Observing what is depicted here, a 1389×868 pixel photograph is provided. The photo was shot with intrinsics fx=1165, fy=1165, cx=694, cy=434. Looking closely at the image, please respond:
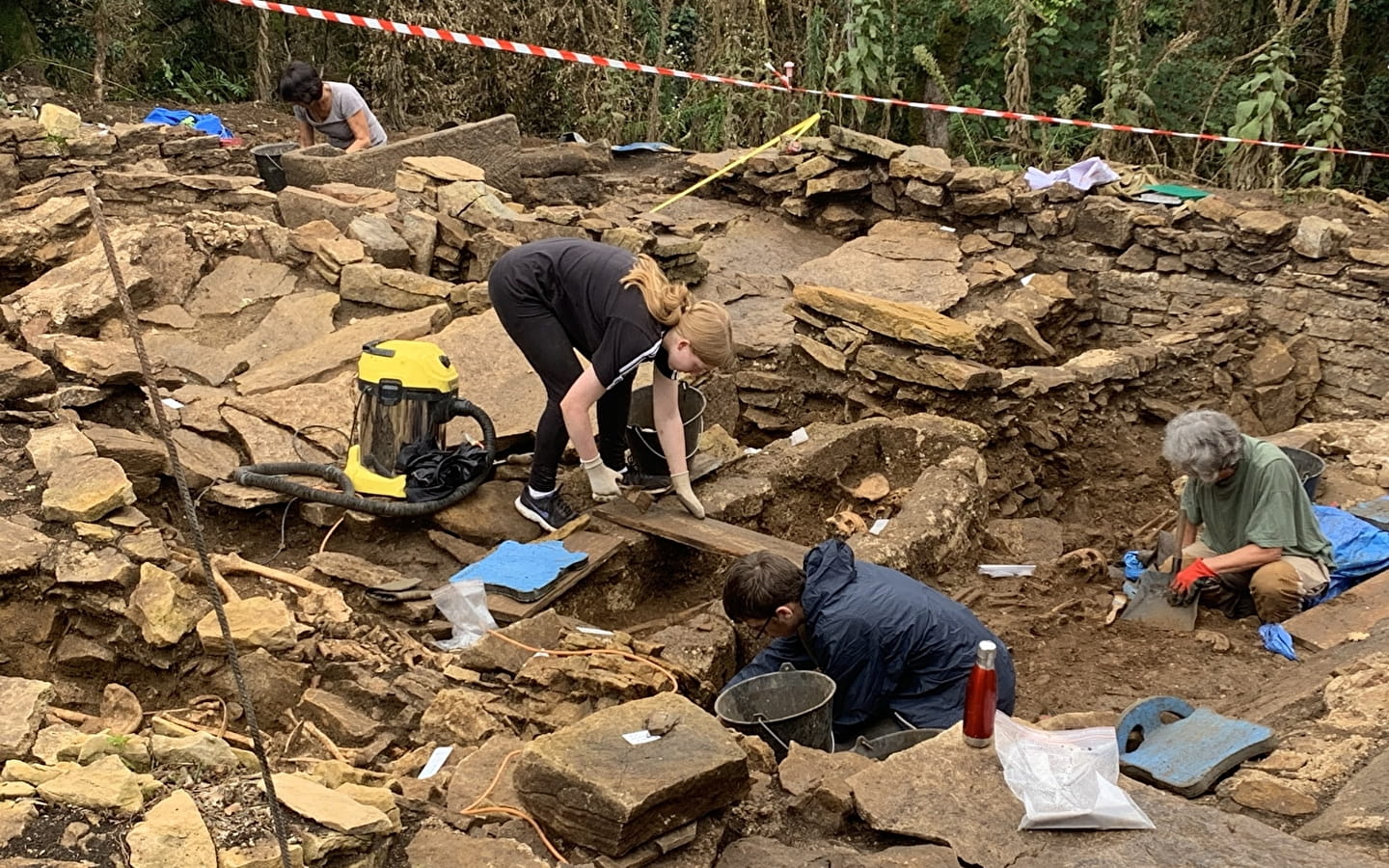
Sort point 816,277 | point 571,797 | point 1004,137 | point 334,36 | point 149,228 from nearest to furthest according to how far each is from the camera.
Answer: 1. point 571,797
2. point 149,228
3. point 816,277
4. point 1004,137
5. point 334,36

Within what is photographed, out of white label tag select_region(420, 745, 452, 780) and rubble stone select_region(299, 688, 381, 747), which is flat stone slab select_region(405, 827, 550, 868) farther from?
rubble stone select_region(299, 688, 381, 747)

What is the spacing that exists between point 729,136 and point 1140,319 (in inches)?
205

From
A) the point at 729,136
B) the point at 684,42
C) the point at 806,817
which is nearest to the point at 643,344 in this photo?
the point at 806,817

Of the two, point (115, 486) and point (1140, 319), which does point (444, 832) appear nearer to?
point (115, 486)

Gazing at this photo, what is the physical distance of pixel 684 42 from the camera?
14.6 m

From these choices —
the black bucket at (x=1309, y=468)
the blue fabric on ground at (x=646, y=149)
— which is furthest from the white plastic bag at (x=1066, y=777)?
the blue fabric on ground at (x=646, y=149)

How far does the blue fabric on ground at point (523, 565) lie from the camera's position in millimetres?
4809

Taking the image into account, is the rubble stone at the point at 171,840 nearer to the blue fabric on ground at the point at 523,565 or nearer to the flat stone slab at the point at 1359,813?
the blue fabric on ground at the point at 523,565

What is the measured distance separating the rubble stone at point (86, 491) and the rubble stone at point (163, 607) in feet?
1.33

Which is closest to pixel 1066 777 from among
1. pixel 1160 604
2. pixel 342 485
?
pixel 1160 604

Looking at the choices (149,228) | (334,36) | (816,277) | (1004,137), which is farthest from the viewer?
(334,36)

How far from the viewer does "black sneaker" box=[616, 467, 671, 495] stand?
5.52 metres

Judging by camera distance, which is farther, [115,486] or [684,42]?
[684,42]

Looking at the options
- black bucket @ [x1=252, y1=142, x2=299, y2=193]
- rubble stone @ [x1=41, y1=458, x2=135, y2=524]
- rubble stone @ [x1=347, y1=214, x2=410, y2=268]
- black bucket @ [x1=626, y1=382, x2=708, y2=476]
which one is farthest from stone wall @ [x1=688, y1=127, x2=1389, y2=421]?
rubble stone @ [x1=41, y1=458, x2=135, y2=524]
